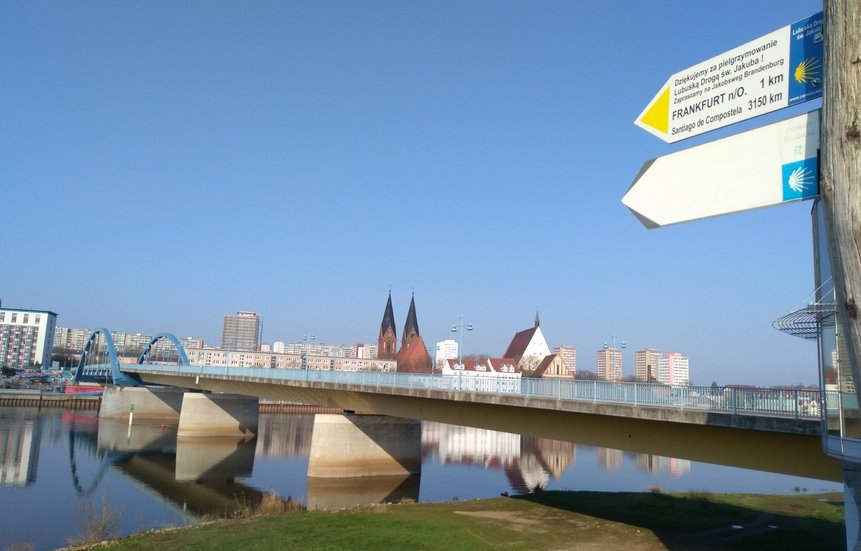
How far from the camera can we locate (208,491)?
34188 millimetres

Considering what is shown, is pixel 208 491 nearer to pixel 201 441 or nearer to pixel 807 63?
pixel 201 441

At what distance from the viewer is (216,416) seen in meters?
59.2

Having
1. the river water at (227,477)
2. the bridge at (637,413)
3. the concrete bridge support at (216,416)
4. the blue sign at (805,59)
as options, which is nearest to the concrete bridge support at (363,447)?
the river water at (227,477)

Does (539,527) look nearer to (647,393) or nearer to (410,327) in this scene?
(647,393)

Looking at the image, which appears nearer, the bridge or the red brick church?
the bridge

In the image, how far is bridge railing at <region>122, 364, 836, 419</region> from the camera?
1467 centimetres

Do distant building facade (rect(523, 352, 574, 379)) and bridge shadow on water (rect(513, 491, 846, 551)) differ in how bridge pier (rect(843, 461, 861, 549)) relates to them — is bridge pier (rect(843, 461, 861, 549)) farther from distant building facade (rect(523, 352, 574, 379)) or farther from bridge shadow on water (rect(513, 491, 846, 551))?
distant building facade (rect(523, 352, 574, 379))

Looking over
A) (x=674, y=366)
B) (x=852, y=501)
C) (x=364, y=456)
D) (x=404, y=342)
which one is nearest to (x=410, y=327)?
(x=404, y=342)

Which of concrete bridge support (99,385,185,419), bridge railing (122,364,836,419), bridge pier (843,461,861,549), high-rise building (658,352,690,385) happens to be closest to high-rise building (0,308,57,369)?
concrete bridge support (99,385,185,419)

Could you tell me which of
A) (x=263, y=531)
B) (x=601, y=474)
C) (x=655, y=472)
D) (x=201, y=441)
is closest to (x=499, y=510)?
(x=263, y=531)

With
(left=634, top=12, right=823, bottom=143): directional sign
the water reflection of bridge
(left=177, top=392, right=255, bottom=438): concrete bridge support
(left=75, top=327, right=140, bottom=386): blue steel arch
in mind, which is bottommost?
the water reflection of bridge

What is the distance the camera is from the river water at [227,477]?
92.9ft

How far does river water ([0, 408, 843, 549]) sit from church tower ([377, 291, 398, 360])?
85.6m

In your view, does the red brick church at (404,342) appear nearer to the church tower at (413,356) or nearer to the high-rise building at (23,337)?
the church tower at (413,356)
